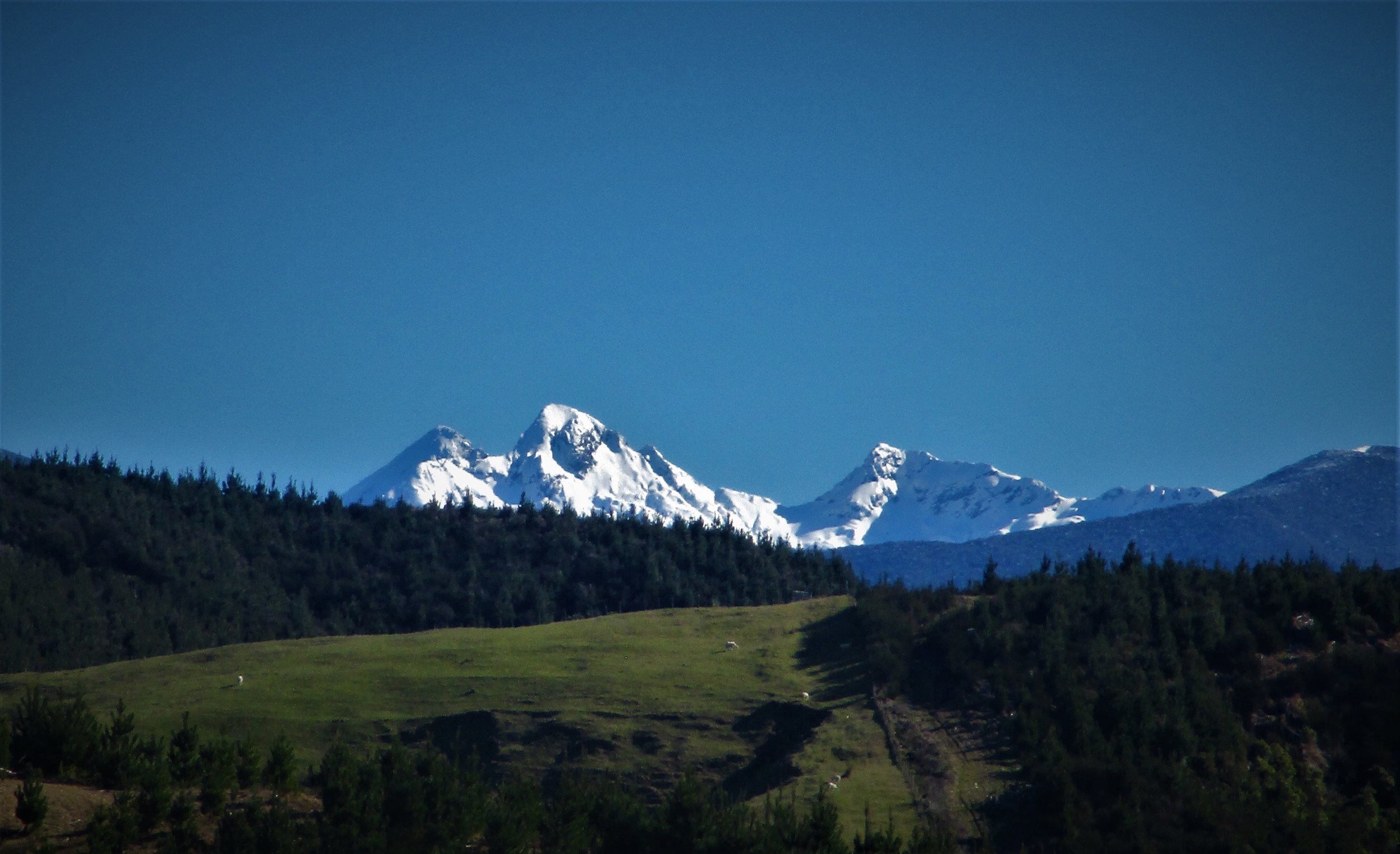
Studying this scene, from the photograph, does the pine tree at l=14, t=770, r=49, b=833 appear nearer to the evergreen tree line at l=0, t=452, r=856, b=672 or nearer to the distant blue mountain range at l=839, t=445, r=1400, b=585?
the evergreen tree line at l=0, t=452, r=856, b=672

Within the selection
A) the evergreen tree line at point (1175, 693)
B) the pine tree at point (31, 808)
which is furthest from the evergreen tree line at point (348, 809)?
the evergreen tree line at point (1175, 693)

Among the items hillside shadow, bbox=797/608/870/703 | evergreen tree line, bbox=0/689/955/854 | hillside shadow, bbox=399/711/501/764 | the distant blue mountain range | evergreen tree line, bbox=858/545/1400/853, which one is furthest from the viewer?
the distant blue mountain range

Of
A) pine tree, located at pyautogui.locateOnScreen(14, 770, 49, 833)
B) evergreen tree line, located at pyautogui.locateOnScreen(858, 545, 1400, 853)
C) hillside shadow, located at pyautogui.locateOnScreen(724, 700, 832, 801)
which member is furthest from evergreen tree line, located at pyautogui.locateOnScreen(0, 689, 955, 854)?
evergreen tree line, located at pyautogui.locateOnScreen(858, 545, 1400, 853)

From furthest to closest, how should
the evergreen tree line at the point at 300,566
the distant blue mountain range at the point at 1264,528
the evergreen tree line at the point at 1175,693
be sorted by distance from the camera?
the distant blue mountain range at the point at 1264,528 → the evergreen tree line at the point at 300,566 → the evergreen tree line at the point at 1175,693

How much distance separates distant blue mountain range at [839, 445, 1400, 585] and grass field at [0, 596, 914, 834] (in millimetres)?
103978

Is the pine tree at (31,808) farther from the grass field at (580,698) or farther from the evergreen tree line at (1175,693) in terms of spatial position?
the evergreen tree line at (1175,693)

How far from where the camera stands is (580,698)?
33.4 metres

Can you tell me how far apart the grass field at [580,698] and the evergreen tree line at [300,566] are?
26.7 m

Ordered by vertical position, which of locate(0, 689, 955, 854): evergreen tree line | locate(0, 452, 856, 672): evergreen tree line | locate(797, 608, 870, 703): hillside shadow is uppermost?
locate(0, 452, 856, 672): evergreen tree line

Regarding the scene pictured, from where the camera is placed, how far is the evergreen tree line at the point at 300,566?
206ft

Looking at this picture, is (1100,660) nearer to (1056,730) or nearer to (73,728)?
(1056,730)

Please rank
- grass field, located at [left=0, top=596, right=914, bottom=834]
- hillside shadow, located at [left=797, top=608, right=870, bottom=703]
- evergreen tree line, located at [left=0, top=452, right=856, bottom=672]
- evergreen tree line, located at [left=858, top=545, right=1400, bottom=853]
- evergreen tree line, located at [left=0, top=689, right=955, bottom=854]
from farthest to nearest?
1. evergreen tree line, located at [left=0, top=452, right=856, bottom=672]
2. hillside shadow, located at [left=797, top=608, right=870, bottom=703]
3. grass field, located at [left=0, top=596, right=914, bottom=834]
4. evergreen tree line, located at [left=858, top=545, right=1400, bottom=853]
5. evergreen tree line, located at [left=0, top=689, right=955, bottom=854]

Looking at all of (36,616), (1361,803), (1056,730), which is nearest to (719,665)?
(1056,730)

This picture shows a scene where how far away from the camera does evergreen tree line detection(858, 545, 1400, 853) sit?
81.6 ft
